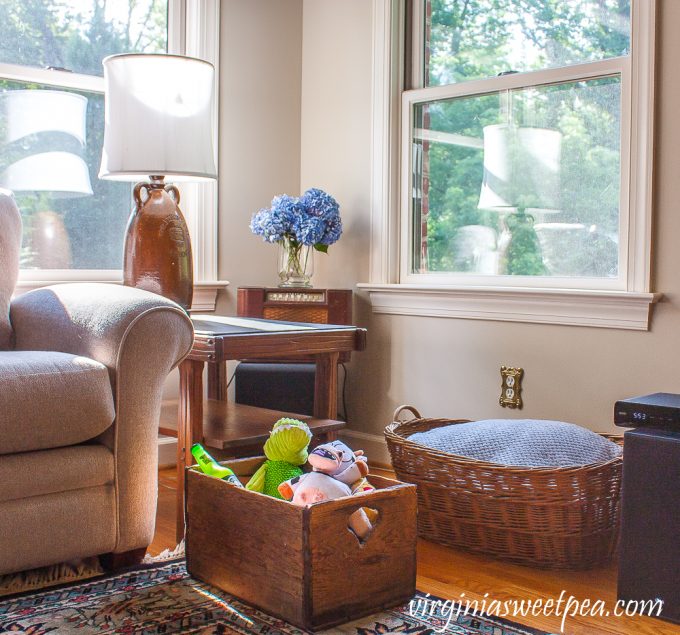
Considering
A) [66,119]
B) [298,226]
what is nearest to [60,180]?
[66,119]

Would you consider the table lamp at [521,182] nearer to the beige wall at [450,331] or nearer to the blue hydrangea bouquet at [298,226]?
the beige wall at [450,331]

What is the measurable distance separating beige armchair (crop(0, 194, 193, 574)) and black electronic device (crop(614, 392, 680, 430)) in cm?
98

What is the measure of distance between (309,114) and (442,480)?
6.09ft

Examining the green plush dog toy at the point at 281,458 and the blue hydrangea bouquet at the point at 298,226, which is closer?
the green plush dog toy at the point at 281,458

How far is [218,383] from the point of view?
2877mm

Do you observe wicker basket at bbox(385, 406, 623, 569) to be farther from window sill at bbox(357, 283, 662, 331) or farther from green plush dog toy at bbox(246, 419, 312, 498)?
window sill at bbox(357, 283, 662, 331)

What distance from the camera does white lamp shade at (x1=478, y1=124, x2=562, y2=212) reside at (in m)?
2.76

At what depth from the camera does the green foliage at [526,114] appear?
263 cm

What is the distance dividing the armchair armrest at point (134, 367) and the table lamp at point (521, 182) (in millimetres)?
1278

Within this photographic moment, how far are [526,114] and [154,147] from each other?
1215mm

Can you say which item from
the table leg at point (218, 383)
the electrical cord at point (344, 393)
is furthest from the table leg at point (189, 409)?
the electrical cord at point (344, 393)

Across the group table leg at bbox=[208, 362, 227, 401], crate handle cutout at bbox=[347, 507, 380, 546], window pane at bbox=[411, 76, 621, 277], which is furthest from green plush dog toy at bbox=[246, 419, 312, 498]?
window pane at bbox=[411, 76, 621, 277]

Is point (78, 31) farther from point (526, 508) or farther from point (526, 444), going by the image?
point (526, 508)

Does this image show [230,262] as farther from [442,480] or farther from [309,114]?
[442,480]
